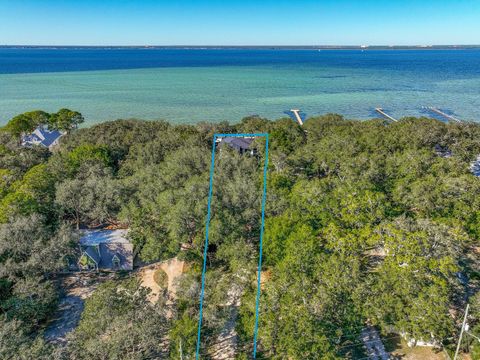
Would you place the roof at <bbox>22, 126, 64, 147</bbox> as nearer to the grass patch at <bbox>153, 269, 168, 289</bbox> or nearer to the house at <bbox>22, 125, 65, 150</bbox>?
A: the house at <bbox>22, 125, 65, 150</bbox>

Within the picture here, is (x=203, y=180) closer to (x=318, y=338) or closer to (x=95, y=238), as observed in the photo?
(x=95, y=238)

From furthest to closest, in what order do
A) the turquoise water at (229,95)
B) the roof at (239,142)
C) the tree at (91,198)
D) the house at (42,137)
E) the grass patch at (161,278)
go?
1. the turquoise water at (229,95)
2. the house at (42,137)
3. the roof at (239,142)
4. the tree at (91,198)
5. the grass patch at (161,278)

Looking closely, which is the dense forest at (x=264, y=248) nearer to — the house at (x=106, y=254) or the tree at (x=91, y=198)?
the tree at (x=91, y=198)

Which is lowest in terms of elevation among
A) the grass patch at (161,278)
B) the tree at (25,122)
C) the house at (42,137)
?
the grass patch at (161,278)

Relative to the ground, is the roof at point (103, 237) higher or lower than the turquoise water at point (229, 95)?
lower

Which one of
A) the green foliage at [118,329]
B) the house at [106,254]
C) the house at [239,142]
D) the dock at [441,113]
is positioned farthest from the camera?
the dock at [441,113]

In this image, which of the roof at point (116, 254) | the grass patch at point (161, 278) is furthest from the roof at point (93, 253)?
the grass patch at point (161, 278)

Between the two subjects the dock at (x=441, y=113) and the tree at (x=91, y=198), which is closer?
the tree at (x=91, y=198)
